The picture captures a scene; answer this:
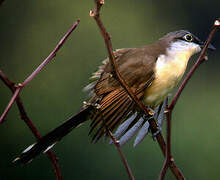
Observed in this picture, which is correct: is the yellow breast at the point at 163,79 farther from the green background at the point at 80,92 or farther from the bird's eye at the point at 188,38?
the green background at the point at 80,92

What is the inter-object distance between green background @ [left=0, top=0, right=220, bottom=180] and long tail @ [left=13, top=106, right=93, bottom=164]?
2454 millimetres

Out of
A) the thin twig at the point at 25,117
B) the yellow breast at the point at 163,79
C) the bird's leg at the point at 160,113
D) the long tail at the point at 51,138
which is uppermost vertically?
the thin twig at the point at 25,117

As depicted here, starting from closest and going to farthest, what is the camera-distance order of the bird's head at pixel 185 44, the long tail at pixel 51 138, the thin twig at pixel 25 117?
the thin twig at pixel 25 117
the long tail at pixel 51 138
the bird's head at pixel 185 44

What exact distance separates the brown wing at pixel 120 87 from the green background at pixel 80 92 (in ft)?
6.80

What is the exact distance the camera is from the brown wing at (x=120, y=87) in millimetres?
1719

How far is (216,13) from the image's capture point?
860cm

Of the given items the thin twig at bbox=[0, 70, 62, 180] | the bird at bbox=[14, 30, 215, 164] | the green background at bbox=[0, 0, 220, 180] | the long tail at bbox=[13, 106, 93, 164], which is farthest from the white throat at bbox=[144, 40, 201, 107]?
the green background at bbox=[0, 0, 220, 180]

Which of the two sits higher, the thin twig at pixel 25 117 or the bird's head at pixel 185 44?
the thin twig at pixel 25 117

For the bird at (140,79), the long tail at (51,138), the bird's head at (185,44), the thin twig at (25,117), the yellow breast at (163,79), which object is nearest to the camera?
the thin twig at (25,117)

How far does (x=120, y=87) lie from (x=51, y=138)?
596 millimetres

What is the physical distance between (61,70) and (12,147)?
118 centimetres

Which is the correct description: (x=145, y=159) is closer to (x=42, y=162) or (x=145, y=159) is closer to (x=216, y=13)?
(x=42, y=162)

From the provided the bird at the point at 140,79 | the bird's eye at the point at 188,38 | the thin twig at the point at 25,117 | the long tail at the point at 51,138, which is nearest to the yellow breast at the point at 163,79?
the bird at the point at 140,79

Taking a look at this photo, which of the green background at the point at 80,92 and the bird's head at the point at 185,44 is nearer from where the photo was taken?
the bird's head at the point at 185,44
